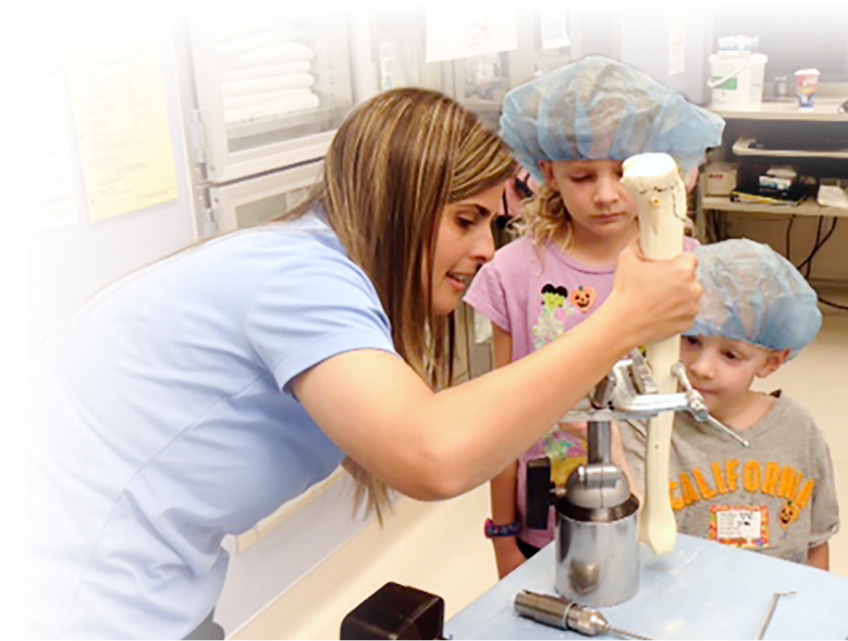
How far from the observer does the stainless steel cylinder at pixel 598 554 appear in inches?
35.4

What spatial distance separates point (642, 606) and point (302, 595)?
131 centimetres

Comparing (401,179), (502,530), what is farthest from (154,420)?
(502,530)

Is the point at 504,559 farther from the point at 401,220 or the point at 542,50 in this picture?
the point at 542,50

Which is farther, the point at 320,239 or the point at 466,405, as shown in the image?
the point at 320,239

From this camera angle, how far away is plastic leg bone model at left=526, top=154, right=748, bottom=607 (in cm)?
77

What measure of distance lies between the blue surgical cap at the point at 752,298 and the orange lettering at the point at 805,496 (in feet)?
0.72

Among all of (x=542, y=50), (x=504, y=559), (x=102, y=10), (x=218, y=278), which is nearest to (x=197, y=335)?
(x=218, y=278)

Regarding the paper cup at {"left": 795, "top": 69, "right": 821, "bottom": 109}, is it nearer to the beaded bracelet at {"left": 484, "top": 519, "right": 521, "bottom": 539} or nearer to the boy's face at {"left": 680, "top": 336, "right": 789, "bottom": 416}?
the boy's face at {"left": 680, "top": 336, "right": 789, "bottom": 416}

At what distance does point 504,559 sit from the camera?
1.50 meters

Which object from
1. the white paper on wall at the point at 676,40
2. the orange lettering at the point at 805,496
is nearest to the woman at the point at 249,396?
the orange lettering at the point at 805,496

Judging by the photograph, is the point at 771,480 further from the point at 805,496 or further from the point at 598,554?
the point at 598,554

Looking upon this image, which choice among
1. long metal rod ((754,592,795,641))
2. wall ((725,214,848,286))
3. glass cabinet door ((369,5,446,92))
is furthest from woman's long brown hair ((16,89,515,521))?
wall ((725,214,848,286))

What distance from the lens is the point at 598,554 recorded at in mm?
917

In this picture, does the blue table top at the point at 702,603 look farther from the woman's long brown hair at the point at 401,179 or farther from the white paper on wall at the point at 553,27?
the white paper on wall at the point at 553,27
